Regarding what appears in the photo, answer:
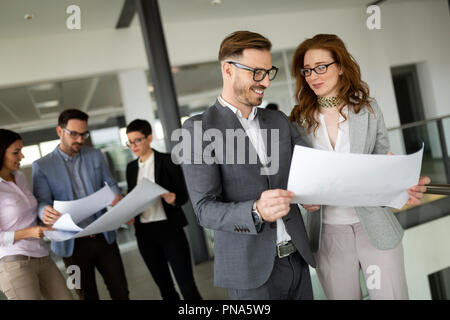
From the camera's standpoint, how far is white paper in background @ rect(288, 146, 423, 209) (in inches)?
43.3

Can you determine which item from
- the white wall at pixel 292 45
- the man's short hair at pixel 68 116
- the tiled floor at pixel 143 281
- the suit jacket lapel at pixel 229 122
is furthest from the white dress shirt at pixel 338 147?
the white wall at pixel 292 45

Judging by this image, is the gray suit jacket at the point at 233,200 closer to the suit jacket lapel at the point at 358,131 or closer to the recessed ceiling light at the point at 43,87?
the suit jacket lapel at the point at 358,131

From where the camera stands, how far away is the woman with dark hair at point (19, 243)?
210cm

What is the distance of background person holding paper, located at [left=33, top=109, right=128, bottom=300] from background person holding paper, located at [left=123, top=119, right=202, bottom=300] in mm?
287

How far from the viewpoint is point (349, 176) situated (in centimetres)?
117

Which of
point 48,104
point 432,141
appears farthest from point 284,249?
point 48,104

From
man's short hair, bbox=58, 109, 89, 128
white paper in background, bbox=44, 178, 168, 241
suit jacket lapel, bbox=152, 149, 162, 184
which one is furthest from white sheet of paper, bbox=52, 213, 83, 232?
suit jacket lapel, bbox=152, 149, 162, 184

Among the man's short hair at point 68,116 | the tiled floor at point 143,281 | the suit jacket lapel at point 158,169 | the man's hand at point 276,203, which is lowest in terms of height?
the tiled floor at point 143,281

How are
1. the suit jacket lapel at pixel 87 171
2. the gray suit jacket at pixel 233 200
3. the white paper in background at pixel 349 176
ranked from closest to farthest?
the white paper in background at pixel 349 176 < the gray suit jacket at pixel 233 200 < the suit jacket lapel at pixel 87 171

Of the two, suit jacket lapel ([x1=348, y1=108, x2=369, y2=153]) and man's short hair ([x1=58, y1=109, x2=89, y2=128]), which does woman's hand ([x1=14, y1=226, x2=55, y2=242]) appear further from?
suit jacket lapel ([x1=348, y1=108, x2=369, y2=153])

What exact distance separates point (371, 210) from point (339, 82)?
0.57 m

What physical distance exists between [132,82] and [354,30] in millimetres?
4203

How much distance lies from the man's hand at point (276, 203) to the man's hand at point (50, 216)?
57.5 inches

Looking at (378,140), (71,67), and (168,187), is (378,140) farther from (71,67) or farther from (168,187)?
(71,67)
